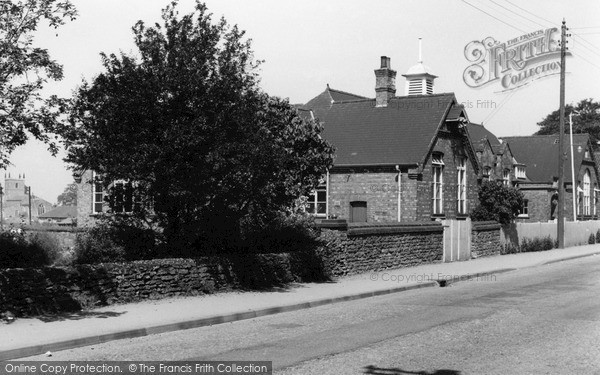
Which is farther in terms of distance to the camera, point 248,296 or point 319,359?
point 248,296

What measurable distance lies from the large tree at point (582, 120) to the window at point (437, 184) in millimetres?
62270

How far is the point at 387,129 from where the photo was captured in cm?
3609

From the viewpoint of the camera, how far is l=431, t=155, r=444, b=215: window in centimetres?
3453

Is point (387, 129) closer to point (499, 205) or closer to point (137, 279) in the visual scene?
point (499, 205)

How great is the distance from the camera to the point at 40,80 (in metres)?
11.9

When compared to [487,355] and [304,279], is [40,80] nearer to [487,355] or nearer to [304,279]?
[487,355]

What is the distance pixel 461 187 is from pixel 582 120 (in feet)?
213

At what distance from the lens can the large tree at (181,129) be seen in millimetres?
14664

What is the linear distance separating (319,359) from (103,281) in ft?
19.5

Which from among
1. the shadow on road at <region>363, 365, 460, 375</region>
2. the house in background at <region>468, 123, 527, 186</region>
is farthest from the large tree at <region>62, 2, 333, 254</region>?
the house in background at <region>468, 123, 527, 186</region>

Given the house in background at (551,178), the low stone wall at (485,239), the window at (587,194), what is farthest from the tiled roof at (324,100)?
the window at (587,194)

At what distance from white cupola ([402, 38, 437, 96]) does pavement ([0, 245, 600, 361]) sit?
74.3ft

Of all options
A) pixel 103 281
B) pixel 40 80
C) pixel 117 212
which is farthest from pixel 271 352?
pixel 117 212

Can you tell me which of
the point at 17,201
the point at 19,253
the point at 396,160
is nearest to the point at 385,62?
the point at 396,160
